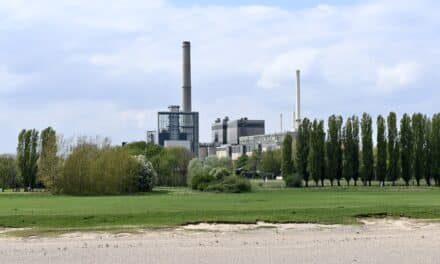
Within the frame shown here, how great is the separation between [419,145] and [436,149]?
8.85 feet

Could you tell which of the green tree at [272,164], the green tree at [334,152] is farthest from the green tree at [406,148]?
the green tree at [272,164]

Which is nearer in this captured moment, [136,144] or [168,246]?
[168,246]

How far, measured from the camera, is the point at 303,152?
4616 inches

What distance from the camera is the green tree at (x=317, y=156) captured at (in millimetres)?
113500

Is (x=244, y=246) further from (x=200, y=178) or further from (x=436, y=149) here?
(x=436, y=149)

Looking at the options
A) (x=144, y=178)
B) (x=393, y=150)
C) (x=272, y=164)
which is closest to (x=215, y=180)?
(x=144, y=178)

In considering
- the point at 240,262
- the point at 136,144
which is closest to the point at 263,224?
the point at 240,262

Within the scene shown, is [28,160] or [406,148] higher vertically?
[406,148]

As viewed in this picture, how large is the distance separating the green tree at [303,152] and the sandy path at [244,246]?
275 feet

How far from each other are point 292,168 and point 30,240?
3773 inches

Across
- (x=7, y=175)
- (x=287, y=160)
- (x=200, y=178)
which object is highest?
(x=287, y=160)

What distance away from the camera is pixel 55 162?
96000 mm

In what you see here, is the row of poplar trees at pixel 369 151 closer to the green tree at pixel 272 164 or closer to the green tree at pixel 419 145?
the green tree at pixel 419 145

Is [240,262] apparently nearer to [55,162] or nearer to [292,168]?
[55,162]
